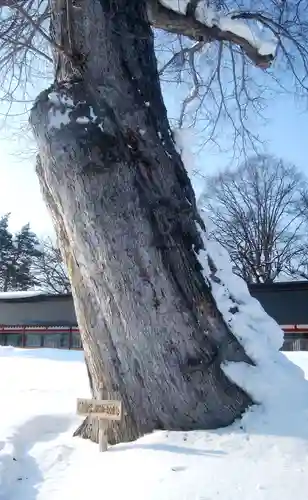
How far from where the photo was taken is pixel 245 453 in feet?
9.62

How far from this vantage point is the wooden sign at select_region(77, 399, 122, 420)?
3.30m

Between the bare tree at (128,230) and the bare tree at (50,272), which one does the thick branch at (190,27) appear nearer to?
the bare tree at (128,230)

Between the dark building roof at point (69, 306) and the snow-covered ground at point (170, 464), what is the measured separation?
13.2 m

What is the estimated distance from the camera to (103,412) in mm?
3352

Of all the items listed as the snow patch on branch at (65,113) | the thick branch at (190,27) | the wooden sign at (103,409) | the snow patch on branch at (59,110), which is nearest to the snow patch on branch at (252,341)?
the wooden sign at (103,409)

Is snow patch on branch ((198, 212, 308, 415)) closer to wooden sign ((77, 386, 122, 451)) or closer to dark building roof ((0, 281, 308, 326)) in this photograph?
wooden sign ((77, 386, 122, 451))

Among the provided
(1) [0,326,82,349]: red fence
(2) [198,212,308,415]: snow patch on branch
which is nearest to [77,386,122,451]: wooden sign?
(2) [198,212,308,415]: snow patch on branch

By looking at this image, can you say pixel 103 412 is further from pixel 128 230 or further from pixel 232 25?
pixel 232 25

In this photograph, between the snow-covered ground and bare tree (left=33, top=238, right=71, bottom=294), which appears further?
bare tree (left=33, top=238, right=71, bottom=294)

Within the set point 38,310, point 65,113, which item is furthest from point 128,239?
point 38,310

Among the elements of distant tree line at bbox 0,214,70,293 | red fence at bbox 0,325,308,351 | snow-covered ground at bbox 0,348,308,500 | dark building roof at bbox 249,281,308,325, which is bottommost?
snow-covered ground at bbox 0,348,308,500

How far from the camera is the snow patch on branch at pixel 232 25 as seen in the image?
4.53m

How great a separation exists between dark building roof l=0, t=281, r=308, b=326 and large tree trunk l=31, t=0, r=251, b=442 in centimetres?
1325

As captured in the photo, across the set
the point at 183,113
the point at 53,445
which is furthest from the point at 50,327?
the point at 53,445
